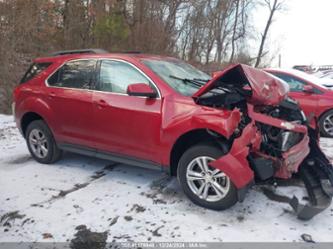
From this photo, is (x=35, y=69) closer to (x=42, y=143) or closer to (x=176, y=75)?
(x=42, y=143)

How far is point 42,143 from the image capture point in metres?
5.36

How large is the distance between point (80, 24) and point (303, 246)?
12.1 m

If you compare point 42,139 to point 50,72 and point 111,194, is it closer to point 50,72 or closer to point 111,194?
point 50,72

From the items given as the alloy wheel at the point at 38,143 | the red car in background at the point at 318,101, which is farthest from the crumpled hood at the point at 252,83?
the red car in background at the point at 318,101

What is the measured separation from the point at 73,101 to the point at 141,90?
52.8 inches

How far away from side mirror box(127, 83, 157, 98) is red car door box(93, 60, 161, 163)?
65 millimetres

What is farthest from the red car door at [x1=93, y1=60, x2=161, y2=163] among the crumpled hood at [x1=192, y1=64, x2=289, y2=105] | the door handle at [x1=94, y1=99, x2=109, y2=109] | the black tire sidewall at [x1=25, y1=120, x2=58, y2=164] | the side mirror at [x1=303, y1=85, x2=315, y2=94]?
the side mirror at [x1=303, y1=85, x2=315, y2=94]

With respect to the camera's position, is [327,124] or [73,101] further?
[327,124]

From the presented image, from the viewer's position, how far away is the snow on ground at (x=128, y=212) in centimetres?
329

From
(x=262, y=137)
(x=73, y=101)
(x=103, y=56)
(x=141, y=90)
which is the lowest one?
(x=262, y=137)

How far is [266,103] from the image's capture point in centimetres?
373

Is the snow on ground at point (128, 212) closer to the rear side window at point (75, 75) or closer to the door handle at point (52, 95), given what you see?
the door handle at point (52, 95)

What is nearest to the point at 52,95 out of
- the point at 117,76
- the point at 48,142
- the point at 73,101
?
the point at 73,101

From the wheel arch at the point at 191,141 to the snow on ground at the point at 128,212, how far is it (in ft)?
1.49
